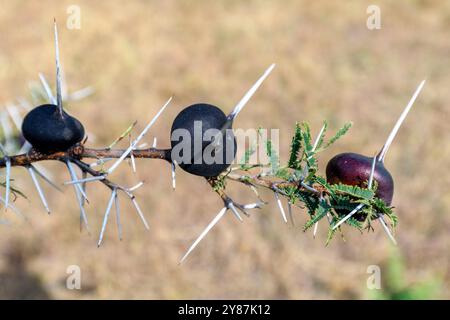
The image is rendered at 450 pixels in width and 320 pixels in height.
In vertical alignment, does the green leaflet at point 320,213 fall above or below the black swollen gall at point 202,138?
below

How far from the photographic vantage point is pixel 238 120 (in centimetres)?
603

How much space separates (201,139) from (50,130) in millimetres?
403

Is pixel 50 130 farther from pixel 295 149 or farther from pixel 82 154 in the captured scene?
pixel 295 149

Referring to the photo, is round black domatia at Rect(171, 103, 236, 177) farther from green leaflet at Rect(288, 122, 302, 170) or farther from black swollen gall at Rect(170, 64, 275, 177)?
green leaflet at Rect(288, 122, 302, 170)

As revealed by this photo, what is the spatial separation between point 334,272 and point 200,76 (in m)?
3.07

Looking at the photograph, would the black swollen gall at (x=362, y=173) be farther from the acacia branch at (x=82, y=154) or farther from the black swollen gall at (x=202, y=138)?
the acacia branch at (x=82, y=154)

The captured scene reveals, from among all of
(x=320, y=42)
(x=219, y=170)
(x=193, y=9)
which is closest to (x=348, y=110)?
(x=320, y=42)

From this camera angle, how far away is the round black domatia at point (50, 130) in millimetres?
1372

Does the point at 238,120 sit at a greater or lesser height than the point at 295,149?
greater

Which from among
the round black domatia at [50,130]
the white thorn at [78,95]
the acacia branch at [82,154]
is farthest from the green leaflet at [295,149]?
the white thorn at [78,95]

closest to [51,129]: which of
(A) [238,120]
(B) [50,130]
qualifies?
(B) [50,130]

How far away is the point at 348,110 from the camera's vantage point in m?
6.13

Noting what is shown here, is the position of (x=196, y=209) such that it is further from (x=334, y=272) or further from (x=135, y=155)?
(x=135, y=155)

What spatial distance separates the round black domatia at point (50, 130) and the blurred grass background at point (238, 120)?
1.61 meters
